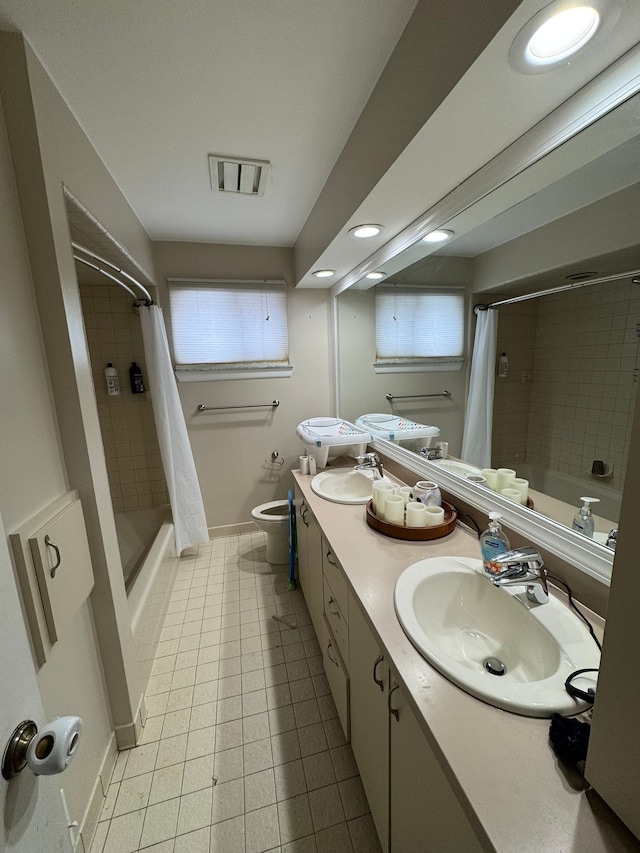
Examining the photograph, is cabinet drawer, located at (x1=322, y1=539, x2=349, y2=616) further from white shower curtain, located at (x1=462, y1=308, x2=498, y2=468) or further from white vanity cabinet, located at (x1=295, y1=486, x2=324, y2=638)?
white shower curtain, located at (x1=462, y1=308, x2=498, y2=468)

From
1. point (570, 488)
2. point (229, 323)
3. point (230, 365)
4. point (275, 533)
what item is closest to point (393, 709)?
point (570, 488)

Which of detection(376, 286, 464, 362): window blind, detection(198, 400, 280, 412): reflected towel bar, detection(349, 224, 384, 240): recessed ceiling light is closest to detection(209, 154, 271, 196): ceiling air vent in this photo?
detection(349, 224, 384, 240): recessed ceiling light

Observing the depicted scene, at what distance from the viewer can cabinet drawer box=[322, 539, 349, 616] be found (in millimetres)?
1124

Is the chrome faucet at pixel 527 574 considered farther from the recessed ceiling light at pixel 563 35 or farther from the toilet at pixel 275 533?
the toilet at pixel 275 533

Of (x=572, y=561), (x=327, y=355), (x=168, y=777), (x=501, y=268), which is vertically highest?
(x=501, y=268)

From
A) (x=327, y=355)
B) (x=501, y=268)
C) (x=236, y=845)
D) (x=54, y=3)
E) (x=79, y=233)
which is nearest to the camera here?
(x=54, y=3)

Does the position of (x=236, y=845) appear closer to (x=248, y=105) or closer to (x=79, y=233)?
(x=79, y=233)

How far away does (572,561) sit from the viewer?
909 mm

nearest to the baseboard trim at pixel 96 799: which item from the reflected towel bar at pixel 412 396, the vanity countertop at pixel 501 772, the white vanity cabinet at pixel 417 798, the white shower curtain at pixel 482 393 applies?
the white vanity cabinet at pixel 417 798

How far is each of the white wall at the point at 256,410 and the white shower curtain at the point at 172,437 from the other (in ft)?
1.11

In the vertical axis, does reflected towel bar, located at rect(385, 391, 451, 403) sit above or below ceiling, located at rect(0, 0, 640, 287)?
below

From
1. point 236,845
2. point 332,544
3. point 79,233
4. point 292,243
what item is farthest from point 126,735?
point 292,243

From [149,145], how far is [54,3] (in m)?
0.53

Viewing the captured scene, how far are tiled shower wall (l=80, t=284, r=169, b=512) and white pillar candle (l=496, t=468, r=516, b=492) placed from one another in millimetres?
2541
